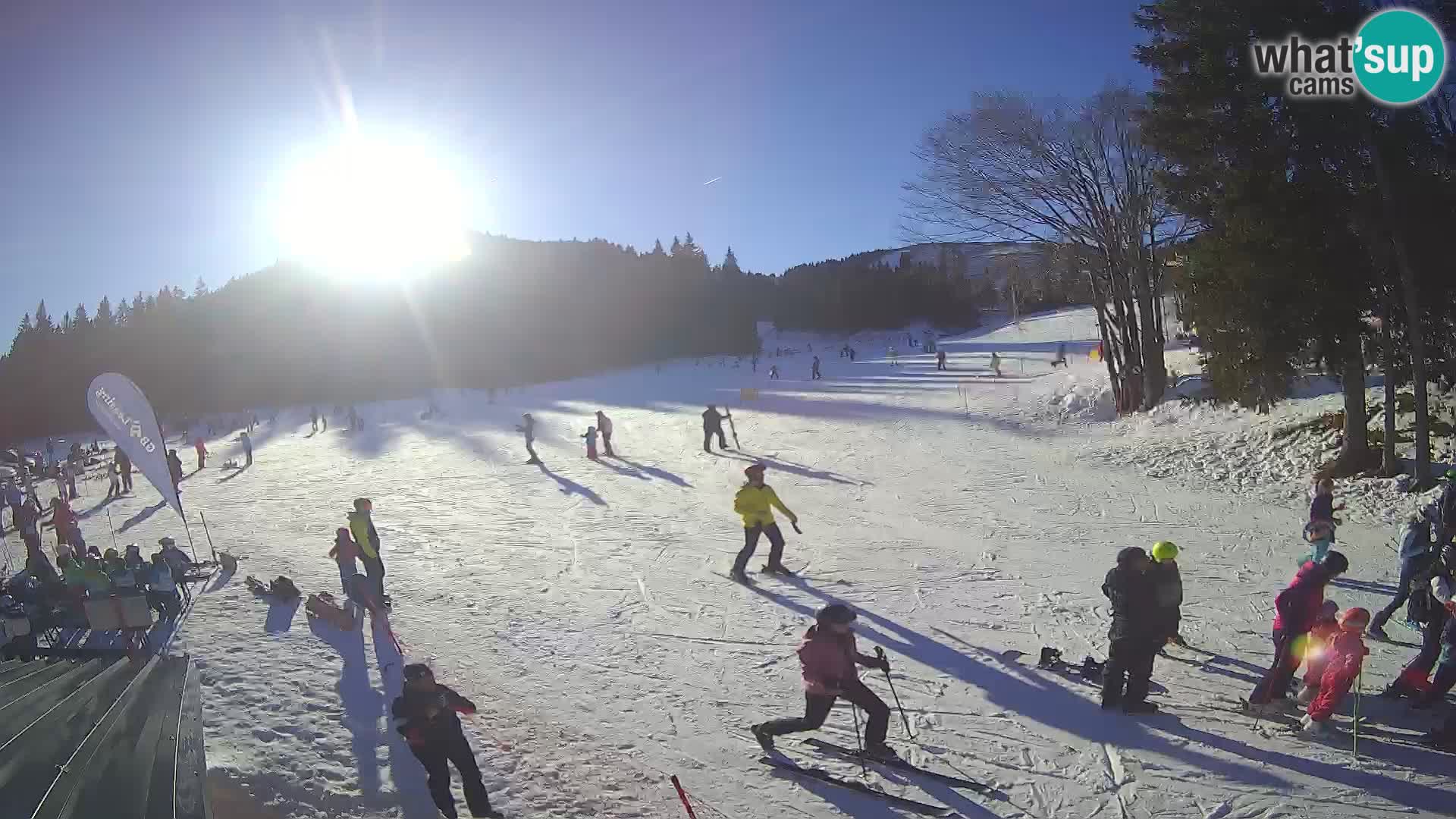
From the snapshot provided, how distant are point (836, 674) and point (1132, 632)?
7.60 feet

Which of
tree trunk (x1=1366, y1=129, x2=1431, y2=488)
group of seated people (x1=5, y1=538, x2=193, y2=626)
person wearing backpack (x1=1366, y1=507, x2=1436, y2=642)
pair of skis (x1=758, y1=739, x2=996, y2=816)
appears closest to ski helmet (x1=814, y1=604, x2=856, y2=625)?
pair of skis (x1=758, y1=739, x2=996, y2=816)

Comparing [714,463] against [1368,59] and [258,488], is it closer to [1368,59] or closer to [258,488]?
[258,488]

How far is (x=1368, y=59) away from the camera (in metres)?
10.2

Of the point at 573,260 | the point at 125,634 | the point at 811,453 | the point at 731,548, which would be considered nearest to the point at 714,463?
the point at 811,453

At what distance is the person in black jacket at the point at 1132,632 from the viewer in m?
5.30

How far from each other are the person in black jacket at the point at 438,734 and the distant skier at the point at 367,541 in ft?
14.5

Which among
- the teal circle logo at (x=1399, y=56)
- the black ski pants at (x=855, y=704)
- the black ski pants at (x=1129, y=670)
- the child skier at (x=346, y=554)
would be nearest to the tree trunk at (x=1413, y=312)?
the teal circle logo at (x=1399, y=56)

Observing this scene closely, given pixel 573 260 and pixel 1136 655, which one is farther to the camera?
pixel 573 260

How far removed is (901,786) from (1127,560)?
2271mm

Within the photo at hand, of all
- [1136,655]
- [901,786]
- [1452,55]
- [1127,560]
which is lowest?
[901,786]

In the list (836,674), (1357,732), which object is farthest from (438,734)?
(1357,732)

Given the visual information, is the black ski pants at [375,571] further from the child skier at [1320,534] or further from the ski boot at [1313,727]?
the child skier at [1320,534]

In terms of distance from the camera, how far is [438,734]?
4.46m

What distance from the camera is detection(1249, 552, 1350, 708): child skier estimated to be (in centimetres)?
504
